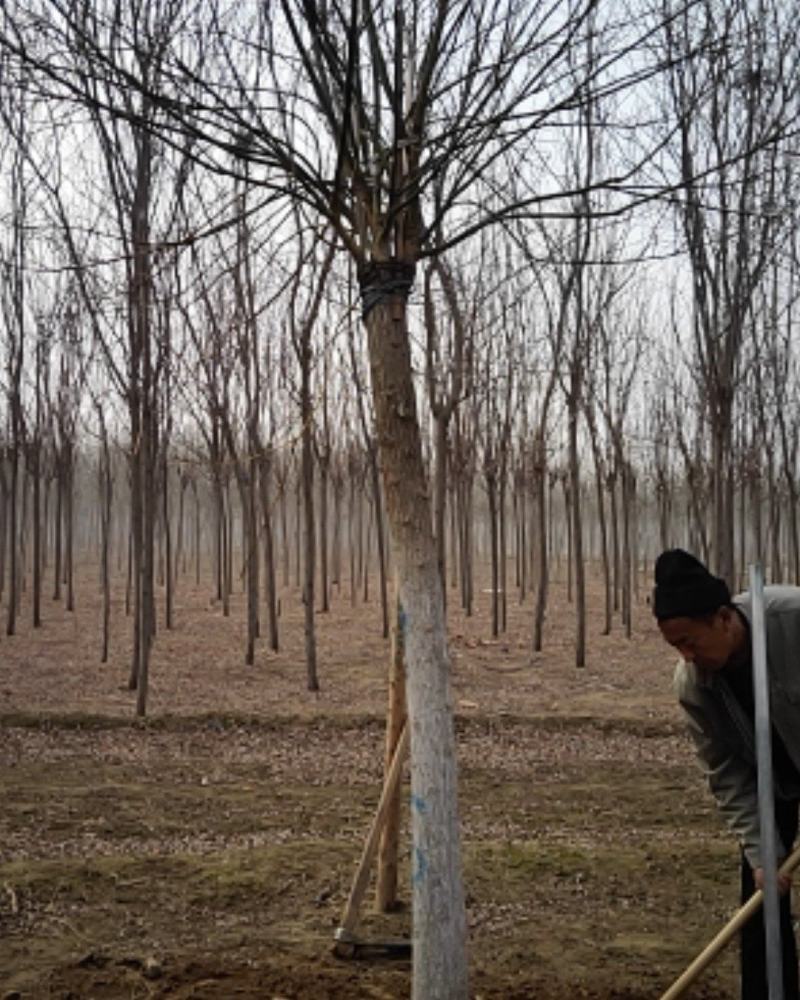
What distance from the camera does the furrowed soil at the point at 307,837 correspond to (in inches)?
139

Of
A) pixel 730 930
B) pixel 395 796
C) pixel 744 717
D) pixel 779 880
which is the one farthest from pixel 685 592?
pixel 395 796

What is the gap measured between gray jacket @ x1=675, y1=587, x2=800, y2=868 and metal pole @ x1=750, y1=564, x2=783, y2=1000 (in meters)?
0.33

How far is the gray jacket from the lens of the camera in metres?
2.55

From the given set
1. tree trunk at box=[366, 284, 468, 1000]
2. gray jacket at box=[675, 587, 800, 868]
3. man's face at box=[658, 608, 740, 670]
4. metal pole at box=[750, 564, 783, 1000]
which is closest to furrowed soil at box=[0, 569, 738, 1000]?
tree trunk at box=[366, 284, 468, 1000]

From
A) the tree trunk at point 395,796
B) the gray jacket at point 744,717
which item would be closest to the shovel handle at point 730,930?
the gray jacket at point 744,717

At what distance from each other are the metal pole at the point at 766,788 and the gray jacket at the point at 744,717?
0.33 m

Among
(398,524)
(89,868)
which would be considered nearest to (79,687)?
(89,868)

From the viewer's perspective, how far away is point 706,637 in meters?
2.50

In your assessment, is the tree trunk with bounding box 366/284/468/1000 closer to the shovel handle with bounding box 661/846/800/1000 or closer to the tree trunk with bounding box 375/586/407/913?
the shovel handle with bounding box 661/846/800/1000

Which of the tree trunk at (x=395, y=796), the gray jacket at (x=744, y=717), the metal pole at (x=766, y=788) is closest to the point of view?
the metal pole at (x=766, y=788)

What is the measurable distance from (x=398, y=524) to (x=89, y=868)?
281 cm

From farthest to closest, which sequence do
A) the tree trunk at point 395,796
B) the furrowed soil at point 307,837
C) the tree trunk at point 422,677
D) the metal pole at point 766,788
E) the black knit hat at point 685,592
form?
the tree trunk at point 395,796
the furrowed soil at point 307,837
the tree trunk at point 422,677
the black knit hat at point 685,592
the metal pole at point 766,788

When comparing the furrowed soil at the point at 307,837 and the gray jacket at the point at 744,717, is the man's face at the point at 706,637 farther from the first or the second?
the furrowed soil at the point at 307,837

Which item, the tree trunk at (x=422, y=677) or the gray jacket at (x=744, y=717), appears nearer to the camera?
the gray jacket at (x=744, y=717)
